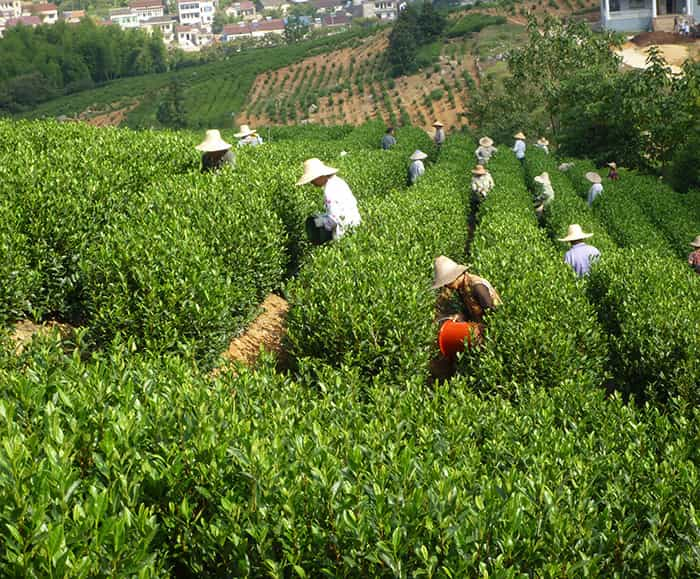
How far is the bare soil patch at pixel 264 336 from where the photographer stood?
850cm

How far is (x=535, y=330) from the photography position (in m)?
7.21

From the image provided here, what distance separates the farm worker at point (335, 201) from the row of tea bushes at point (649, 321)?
132 inches

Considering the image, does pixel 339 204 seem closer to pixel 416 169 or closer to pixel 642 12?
pixel 416 169

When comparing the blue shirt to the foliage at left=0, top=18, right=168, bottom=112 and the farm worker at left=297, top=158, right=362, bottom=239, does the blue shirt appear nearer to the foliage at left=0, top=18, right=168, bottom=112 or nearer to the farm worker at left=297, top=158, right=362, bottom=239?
the farm worker at left=297, top=158, right=362, bottom=239

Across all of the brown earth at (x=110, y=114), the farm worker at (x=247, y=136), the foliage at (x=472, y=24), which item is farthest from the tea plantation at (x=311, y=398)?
the foliage at (x=472, y=24)

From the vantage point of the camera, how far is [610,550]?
3.91m

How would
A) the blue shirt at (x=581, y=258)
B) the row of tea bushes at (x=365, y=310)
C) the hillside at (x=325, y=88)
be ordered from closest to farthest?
the row of tea bushes at (x=365, y=310) < the blue shirt at (x=581, y=258) < the hillside at (x=325, y=88)

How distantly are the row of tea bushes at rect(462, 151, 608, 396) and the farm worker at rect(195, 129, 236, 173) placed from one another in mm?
4333

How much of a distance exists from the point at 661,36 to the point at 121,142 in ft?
177

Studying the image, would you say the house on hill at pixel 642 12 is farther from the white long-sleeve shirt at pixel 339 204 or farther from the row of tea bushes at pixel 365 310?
the row of tea bushes at pixel 365 310

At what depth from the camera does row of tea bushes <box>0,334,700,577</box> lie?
3355mm

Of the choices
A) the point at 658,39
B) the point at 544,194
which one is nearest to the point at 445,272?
the point at 544,194

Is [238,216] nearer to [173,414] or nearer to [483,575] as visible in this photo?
[173,414]

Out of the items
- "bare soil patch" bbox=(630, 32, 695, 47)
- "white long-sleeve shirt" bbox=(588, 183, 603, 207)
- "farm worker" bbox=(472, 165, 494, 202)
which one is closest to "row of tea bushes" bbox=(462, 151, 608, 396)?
"farm worker" bbox=(472, 165, 494, 202)
